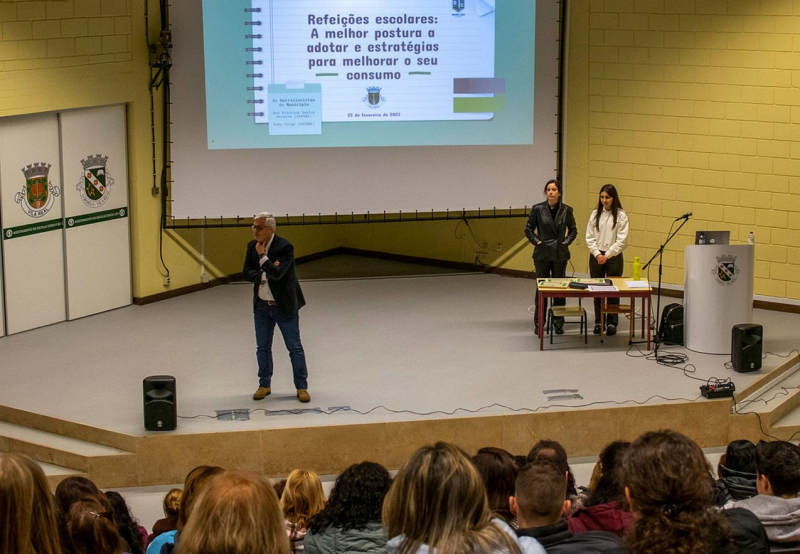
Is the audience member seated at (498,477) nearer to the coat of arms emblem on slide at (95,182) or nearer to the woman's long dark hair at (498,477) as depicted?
the woman's long dark hair at (498,477)

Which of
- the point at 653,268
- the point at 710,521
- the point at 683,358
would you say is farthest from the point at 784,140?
the point at 710,521

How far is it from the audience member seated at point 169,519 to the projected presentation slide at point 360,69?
571cm

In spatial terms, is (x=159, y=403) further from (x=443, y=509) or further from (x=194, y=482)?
(x=443, y=509)

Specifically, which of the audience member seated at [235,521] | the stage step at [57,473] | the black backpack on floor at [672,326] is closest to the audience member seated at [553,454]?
the audience member seated at [235,521]

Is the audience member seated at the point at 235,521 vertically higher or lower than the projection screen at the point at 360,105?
lower

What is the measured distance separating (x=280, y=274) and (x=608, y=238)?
308 cm

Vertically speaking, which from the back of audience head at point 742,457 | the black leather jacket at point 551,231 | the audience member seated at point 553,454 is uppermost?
the black leather jacket at point 551,231

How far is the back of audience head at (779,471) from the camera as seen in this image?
12.5ft

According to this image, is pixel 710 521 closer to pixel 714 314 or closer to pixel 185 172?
pixel 714 314

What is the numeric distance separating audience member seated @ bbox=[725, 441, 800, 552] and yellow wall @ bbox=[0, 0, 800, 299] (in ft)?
20.2

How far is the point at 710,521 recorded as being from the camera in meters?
2.84

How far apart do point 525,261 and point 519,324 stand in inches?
75.4

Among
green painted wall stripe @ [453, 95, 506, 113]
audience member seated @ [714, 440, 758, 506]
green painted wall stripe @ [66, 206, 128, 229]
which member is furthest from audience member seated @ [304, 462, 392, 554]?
green painted wall stripe @ [453, 95, 506, 113]

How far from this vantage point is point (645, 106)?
10172mm
